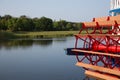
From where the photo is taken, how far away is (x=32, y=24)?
60875mm

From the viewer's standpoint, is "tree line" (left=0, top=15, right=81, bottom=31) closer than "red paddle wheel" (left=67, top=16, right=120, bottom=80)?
No

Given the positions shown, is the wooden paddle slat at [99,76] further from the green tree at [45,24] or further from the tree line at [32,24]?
the green tree at [45,24]

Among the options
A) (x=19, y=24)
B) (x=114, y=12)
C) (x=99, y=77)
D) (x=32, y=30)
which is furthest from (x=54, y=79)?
(x=32, y=30)

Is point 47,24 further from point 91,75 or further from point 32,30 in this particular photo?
point 91,75

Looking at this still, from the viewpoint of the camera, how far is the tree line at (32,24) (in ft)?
186

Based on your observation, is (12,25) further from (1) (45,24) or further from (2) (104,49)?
(2) (104,49)

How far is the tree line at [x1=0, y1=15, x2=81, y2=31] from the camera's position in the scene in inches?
2228

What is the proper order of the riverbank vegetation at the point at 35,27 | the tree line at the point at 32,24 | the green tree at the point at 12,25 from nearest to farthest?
the riverbank vegetation at the point at 35,27 → the green tree at the point at 12,25 → the tree line at the point at 32,24

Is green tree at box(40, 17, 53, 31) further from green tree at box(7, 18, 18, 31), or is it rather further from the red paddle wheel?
the red paddle wheel

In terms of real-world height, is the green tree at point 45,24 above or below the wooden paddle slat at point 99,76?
above

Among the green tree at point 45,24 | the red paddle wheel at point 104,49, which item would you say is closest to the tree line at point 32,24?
the green tree at point 45,24

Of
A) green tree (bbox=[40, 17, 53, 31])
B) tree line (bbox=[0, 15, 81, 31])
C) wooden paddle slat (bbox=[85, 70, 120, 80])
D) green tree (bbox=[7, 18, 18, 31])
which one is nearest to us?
wooden paddle slat (bbox=[85, 70, 120, 80])

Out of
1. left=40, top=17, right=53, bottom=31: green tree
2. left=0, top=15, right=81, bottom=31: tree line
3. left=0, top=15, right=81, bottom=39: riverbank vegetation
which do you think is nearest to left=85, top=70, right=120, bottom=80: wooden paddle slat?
left=0, top=15, right=81, bottom=39: riverbank vegetation

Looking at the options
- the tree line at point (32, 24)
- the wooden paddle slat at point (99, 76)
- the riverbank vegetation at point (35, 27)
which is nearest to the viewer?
the wooden paddle slat at point (99, 76)
